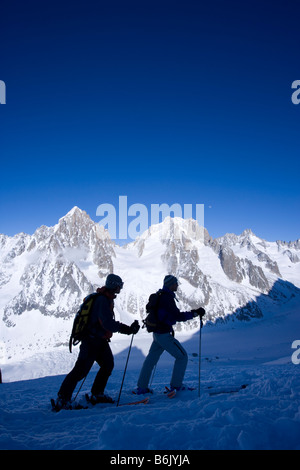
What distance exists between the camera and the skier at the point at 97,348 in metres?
5.73

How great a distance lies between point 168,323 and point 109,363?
168cm

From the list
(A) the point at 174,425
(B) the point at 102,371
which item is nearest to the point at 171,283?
(B) the point at 102,371

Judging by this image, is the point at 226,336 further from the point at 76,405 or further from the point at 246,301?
the point at 76,405

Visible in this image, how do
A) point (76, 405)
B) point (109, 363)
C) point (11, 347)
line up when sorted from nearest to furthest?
1. point (76, 405)
2. point (109, 363)
3. point (11, 347)

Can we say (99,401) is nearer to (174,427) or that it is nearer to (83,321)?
(83,321)

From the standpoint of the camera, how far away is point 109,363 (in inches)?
252

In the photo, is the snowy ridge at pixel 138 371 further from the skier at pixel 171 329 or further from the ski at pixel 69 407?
the skier at pixel 171 329

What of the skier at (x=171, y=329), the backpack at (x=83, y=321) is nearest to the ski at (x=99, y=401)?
the skier at (x=171, y=329)

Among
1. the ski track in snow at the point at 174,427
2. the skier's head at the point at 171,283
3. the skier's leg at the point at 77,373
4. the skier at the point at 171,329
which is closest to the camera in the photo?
the ski track in snow at the point at 174,427

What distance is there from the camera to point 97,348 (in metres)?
6.07

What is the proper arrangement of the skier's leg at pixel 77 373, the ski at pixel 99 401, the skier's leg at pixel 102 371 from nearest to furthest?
the skier's leg at pixel 77 373, the ski at pixel 99 401, the skier's leg at pixel 102 371

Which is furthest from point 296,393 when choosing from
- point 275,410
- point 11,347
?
point 11,347

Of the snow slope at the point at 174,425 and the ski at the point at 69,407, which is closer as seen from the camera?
the snow slope at the point at 174,425

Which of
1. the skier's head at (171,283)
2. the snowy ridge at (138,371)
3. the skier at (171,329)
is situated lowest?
the snowy ridge at (138,371)
